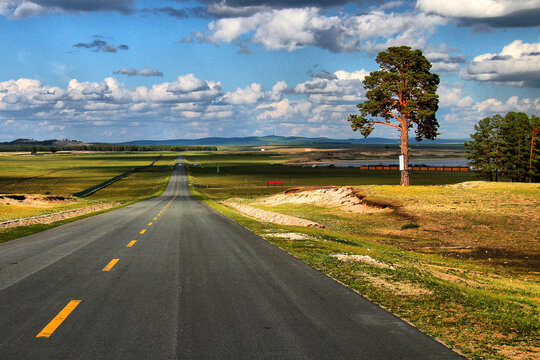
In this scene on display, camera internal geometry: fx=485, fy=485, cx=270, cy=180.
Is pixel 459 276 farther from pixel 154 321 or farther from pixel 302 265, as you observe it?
pixel 154 321

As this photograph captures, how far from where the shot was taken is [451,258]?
21.1 m

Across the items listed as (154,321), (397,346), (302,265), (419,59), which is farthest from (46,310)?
(419,59)

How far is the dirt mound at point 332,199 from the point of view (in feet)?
138

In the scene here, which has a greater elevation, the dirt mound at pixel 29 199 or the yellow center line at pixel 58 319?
the yellow center line at pixel 58 319

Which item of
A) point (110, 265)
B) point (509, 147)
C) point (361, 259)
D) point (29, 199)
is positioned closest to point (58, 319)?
point (110, 265)

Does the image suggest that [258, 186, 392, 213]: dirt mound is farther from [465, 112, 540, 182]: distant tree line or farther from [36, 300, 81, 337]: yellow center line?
[465, 112, 540, 182]: distant tree line

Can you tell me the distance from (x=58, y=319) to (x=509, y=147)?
8945 centimetres

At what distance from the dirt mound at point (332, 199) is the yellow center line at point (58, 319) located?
110 ft

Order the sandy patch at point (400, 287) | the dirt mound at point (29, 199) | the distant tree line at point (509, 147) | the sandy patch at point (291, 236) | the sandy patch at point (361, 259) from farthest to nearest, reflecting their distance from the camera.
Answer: the distant tree line at point (509, 147), the dirt mound at point (29, 199), the sandy patch at point (291, 236), the sandy patch at point (361, 259), the sandy patch at point (400, 287)

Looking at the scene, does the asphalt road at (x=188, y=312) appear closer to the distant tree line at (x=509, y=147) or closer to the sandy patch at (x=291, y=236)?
the sandy patch at (x=291, y=236)

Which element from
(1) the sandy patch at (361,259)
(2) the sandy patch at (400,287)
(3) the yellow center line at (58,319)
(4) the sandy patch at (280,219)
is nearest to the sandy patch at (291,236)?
(1) the sandy patch at (361,259)

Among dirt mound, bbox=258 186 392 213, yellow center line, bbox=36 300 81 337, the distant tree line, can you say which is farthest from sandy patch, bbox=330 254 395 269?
the distant tree line

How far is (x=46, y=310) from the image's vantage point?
8516 millimetres

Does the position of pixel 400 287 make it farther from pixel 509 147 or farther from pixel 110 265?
pixel 509 147
